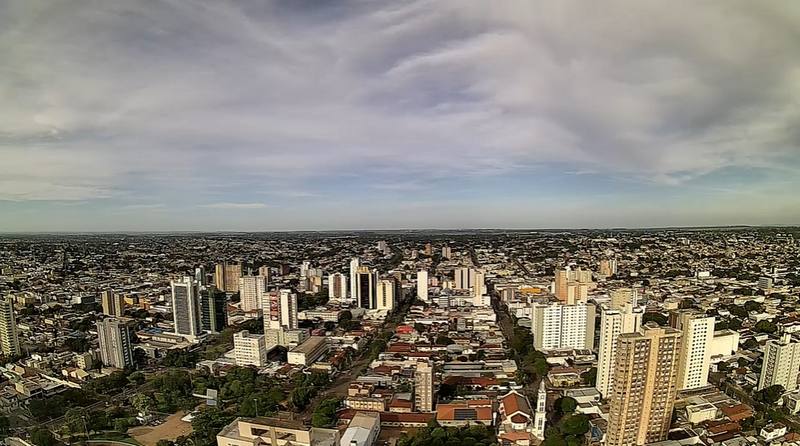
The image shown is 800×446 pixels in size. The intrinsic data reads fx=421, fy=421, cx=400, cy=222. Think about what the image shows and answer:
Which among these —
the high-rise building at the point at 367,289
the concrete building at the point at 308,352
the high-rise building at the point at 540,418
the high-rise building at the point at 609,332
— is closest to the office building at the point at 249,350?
the concrete building at the point at 308,352

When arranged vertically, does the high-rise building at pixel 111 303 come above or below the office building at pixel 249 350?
above

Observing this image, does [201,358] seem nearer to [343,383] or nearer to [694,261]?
[343,383]

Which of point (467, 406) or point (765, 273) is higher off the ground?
point (765, 273)

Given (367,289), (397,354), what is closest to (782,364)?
(397,354)

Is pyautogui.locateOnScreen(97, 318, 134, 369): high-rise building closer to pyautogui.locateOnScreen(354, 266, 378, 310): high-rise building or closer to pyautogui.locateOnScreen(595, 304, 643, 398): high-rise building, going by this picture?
pyautogui.locateOnScreen(354, 266, 378, 310): high-rise building

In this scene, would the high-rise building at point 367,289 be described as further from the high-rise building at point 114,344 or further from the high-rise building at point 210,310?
the high-rise building at point 114,344

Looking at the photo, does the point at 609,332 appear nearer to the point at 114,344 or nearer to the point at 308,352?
the point at 308,352

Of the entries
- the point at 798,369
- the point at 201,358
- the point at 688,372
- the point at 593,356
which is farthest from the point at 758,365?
the point at 201,358
